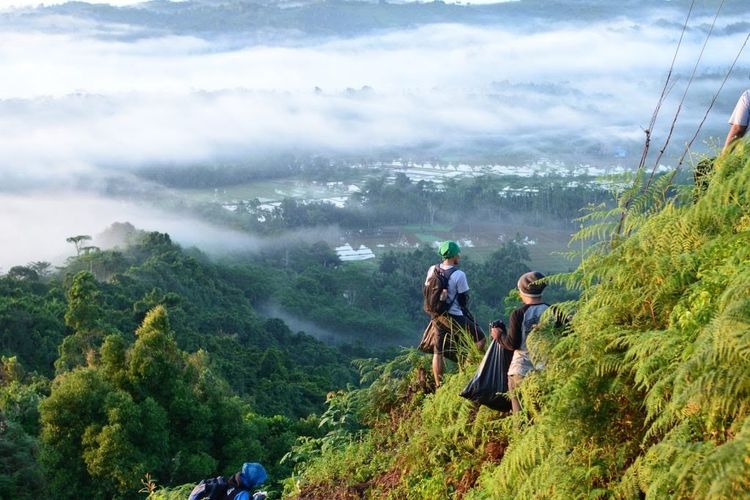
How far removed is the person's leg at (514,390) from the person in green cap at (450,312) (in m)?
1.24

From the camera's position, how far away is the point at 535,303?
16.6ft

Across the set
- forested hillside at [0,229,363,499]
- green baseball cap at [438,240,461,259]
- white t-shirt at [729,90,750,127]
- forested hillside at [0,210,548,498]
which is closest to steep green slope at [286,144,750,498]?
white t-shirt at [729,90,750,127]

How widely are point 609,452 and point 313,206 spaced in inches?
3436

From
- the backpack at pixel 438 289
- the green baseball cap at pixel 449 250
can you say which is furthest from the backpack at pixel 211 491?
the green baseball cap at pixel 449 250

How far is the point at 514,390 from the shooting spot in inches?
200

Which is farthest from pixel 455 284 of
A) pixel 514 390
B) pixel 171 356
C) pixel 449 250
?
pixel 171 356

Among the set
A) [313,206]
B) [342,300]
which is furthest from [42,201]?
[342,300]

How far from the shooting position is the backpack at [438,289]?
634 cm

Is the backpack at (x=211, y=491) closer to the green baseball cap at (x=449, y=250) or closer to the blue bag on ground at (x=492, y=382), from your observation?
the blue bag on ground at (x=492, y=382)

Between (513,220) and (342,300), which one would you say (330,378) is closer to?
(342,300)

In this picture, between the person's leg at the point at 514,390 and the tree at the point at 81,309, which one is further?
the tree at the point at 81,309

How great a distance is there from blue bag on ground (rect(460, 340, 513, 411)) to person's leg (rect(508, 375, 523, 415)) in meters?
0.15

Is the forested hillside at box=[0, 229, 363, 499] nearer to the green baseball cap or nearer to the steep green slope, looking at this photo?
the green baseball cap

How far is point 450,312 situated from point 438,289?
253mm
